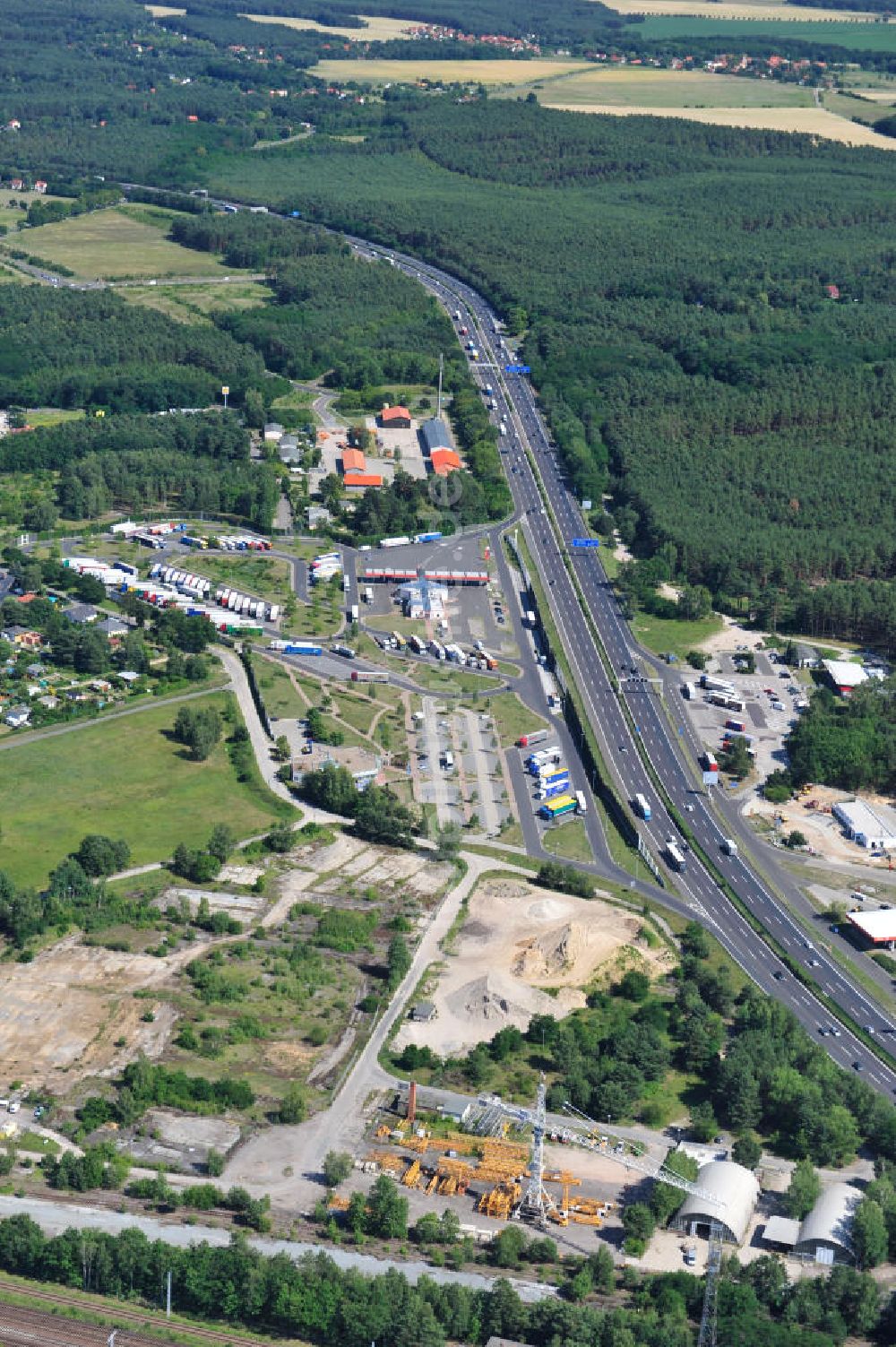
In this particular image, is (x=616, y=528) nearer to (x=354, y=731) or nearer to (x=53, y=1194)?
(x=354, y=731)

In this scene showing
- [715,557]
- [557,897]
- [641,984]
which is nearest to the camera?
[641,984]

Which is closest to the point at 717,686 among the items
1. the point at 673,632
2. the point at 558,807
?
the point at 673,632

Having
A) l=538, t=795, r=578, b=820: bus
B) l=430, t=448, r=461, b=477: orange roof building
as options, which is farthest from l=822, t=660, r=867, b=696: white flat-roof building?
l=430, t=448, r=461, b=477: orange roof building

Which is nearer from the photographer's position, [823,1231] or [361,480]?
[823,1231]

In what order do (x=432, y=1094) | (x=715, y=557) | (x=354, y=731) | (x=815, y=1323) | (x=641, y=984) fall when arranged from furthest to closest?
(x=715, y=557), (x=354, y=731), (x=641, y=984), (x=432, y=1094), (x=815, y=1323)

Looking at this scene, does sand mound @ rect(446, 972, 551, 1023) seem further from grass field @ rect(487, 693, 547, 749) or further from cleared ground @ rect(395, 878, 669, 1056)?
grass field @ rect(487, 693, 547, 749)

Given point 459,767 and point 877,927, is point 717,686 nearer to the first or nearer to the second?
point 459,767

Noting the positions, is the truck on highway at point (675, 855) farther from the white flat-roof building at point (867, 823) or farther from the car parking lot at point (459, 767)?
the white flat-roof building at point (867, 823)

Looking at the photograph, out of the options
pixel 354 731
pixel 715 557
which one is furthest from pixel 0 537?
pixel 715 557
